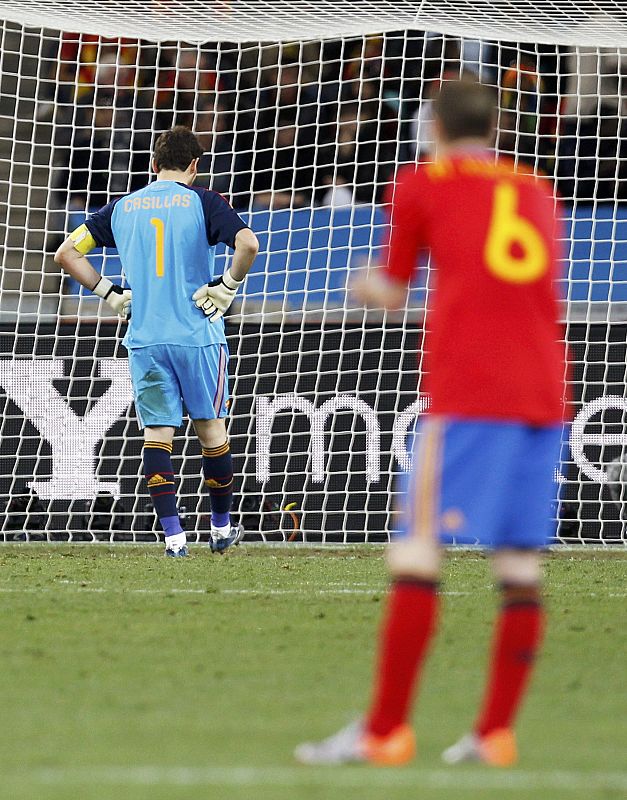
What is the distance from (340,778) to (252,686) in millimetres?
1075

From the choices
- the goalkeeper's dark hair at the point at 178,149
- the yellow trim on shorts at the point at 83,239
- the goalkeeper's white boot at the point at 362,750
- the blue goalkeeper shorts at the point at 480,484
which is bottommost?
the goalkeeper's white boot at the point at 362,750

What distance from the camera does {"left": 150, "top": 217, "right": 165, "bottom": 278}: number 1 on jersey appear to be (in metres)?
7.59

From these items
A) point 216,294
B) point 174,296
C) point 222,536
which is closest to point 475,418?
point 216,294

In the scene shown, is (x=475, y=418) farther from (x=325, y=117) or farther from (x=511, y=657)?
(x=325, y=117)

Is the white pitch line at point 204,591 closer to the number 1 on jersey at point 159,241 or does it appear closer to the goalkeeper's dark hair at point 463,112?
the number 1 on jersey at point 159,241

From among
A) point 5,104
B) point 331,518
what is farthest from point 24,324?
point 5,104

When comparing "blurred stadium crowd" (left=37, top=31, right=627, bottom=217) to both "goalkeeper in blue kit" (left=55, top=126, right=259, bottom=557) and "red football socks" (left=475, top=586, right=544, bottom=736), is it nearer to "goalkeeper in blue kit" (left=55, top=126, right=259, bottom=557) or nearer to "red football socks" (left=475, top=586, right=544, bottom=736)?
"goalkeeper in blue kit" (left=55, top=126, right=259, bottom=557)

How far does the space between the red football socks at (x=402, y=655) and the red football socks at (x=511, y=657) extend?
17cm


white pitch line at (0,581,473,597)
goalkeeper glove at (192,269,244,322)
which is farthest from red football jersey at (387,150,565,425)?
goalkeeper glove at (192,269,244,322)

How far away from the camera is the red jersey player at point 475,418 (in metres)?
3.05

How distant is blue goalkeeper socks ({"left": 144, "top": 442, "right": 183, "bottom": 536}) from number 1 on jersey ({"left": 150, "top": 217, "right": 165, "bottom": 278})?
87cm

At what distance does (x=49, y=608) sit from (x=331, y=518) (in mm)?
4194

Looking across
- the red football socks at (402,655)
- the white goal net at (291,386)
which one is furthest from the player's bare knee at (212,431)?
the red football socks at (402,655)

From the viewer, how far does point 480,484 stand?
3.11 m
